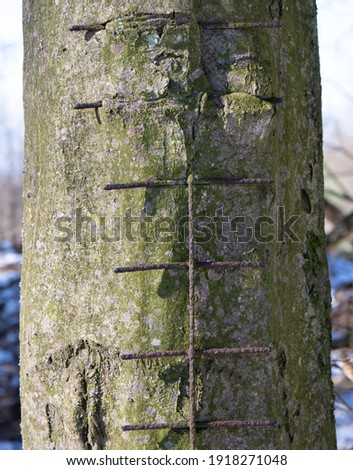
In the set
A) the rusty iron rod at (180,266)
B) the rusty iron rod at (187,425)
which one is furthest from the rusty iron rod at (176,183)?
the rusty iron rod at (187,425)

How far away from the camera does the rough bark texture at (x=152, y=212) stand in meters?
1.64

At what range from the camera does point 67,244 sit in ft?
5.61

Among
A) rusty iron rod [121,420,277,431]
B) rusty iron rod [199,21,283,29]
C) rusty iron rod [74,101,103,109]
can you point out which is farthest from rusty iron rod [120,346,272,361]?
rusty iron rod [199,21,283,29]

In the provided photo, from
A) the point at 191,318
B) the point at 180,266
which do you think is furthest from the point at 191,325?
the point at 180,266

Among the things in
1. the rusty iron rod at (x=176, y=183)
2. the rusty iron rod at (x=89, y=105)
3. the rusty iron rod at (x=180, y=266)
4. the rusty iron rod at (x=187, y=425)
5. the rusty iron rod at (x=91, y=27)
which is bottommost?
the rusty iron rod at (x=187, y=425)

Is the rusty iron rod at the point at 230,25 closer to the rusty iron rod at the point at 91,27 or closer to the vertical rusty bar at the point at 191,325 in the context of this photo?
the rusty iron rod at the point at 91,27

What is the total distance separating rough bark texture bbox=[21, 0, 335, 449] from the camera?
1.64 metres

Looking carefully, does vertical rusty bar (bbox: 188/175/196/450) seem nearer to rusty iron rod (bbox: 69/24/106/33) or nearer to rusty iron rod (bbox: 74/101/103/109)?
rusty iron rod (bbox: 74/101/103/109)

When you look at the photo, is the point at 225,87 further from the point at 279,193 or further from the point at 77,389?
the point at 77,389

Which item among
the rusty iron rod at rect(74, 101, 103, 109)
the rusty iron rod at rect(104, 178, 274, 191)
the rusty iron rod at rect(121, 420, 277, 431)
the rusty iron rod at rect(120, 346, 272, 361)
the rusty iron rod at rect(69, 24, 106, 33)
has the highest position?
the rusty iron rod at rect(69, 24, 106, 33)

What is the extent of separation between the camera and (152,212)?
64.6 inches

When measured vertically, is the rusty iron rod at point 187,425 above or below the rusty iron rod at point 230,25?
below

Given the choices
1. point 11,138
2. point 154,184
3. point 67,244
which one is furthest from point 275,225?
point 11,138

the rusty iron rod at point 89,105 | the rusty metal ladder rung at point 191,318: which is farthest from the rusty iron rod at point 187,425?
the rusty iron rod at point 89,105
